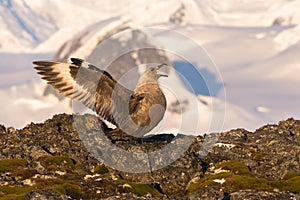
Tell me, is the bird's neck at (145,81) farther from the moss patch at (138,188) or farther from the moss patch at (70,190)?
the moss patch at (138,188)

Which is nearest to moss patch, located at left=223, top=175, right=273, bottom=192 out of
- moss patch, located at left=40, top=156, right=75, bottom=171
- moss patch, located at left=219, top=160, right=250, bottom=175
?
moss patch, located at left=219, top=160, right=250, bottom=175

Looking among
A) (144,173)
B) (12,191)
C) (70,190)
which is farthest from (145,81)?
(144,173)

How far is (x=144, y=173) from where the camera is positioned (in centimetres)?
5806

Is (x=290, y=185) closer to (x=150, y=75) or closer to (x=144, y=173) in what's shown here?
(x=144, y=173)

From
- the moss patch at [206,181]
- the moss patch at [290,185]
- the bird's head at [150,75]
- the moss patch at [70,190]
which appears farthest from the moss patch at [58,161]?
the moss patch at [290,185]

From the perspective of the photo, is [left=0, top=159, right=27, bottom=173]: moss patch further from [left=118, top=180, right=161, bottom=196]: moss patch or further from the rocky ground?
[left=118, top=180, right=161, bottom=196]: moss patch

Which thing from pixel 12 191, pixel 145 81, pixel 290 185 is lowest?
pixel 12 191

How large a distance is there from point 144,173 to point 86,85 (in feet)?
58.2

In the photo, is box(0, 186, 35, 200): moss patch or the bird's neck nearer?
box(0, 186, 35, 200): moss patch

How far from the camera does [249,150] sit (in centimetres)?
7400

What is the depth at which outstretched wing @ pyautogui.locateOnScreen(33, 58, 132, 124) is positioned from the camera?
4222cm

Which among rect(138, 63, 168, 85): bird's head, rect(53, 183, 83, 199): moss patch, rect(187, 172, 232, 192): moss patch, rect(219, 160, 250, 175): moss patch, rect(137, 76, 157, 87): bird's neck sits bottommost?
rect(53, 183, 83, 199): moss patch

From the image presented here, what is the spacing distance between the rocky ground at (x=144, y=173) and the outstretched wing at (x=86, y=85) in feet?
18.1

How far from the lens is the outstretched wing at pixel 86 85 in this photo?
42.2m
